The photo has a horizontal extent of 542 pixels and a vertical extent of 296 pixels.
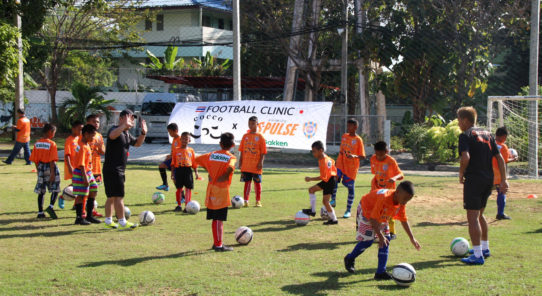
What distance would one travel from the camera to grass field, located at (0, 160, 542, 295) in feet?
19.2

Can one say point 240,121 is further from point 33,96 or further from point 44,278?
point 33,96

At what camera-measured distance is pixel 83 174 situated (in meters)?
9.18

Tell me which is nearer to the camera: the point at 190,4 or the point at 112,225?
the point at 112,225

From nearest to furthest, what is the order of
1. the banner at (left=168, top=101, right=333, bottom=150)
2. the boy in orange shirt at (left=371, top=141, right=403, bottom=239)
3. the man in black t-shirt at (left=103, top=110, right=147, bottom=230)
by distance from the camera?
the boy in orange shirt at (left=371, top=141, right=403, bottom=239), the man in black t-shirt at (left=103, top=110, right=147, bottom=230), the banner at (left=168, top=101, right=333, bottom=150)

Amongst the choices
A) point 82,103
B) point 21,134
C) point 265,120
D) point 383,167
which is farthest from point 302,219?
point 82,103

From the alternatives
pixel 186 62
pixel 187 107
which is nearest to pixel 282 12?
pixel 187 107

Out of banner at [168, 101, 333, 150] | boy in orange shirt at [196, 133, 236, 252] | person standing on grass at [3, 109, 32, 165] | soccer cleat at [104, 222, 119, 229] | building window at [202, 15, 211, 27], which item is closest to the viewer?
boy in orange shirt at [196, 133, 236, 252]

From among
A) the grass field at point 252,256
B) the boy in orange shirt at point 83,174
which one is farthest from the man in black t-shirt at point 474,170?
the boy in orange shirt at point 83,174

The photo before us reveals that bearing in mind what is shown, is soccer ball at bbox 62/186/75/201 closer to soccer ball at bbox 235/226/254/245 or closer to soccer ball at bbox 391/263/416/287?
soccer ball at bbox 235/226/254/245

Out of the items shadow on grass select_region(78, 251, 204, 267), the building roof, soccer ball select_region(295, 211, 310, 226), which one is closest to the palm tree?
the building roof

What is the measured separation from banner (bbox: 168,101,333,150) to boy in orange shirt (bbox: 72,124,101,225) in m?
9.49

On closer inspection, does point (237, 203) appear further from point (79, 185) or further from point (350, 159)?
point (79, 185)

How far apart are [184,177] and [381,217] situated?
5488 mm

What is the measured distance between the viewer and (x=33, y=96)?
117 feet
